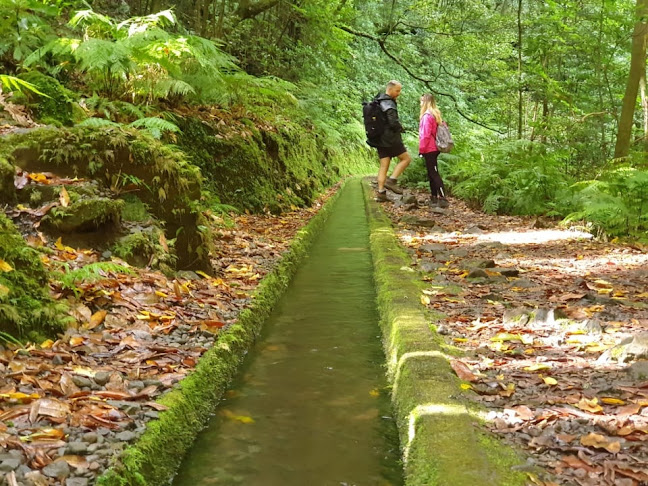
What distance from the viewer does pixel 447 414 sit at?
8.10ft

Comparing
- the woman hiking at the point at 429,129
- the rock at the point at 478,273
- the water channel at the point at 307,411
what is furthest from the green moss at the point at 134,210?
the woman hiking at the point at 429,129

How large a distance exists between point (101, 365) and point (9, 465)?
41.1 inches

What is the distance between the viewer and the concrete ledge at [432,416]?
2.05 metres

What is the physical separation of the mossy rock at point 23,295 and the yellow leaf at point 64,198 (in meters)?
0.88

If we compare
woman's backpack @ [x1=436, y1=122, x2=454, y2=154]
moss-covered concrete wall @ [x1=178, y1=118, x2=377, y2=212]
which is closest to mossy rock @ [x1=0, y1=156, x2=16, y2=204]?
moss-covered concrete wall @ [x1=178, y1=118, x2=377, y2=212]

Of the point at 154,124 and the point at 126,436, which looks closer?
the point at 126,436

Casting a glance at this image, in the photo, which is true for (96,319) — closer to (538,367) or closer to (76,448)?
(76,448)

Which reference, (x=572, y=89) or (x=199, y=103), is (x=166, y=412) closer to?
(x=199, y=103)

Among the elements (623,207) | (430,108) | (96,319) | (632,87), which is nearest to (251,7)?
A: (430,108)

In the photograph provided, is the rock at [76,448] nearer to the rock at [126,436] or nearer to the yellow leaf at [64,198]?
the rock at [126,436]

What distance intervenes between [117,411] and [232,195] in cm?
603

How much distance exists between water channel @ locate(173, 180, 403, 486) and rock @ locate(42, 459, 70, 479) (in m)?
0.54

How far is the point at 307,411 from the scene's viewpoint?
9.83 feet


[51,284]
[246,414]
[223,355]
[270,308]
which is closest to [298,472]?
[246,414]
